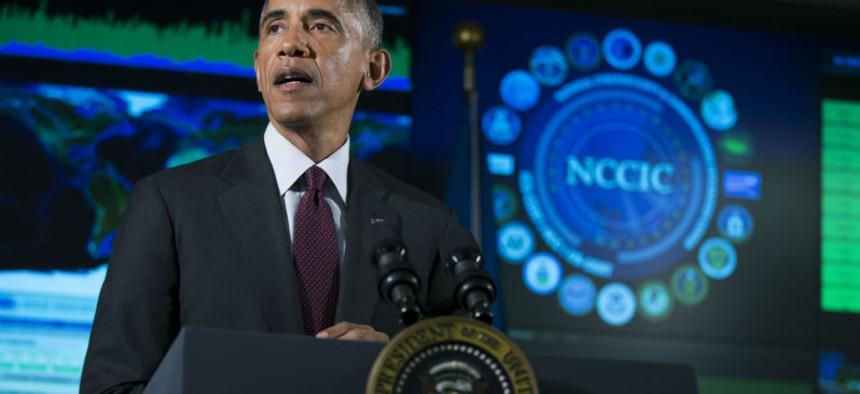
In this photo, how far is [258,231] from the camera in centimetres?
171

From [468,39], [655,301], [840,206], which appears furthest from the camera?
[840,206]

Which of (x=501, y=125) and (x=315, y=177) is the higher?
(x=501, y=125)

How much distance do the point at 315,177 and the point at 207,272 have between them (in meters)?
0.23

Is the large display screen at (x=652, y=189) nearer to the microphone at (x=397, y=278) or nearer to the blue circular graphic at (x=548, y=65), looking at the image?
the blue circular graphic at (x=548, y=65)

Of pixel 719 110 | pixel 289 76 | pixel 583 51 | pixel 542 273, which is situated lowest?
pixel 542 273

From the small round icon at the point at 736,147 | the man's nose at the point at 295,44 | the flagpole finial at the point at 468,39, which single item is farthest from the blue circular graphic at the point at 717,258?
the man's nose at the point at 295,44

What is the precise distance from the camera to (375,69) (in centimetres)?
201

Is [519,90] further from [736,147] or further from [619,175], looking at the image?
[736,147]

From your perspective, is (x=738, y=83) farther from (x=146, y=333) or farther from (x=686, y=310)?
(x=146, y=333)

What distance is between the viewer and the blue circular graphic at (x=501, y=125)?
5523mm

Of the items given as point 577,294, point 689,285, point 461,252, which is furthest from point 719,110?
point 461,252

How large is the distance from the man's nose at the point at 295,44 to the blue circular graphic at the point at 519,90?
3771 millimetres

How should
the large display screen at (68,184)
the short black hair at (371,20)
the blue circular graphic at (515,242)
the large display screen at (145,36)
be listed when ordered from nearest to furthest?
the short black hair at (371,20), the large display screen at (68,184), the large display screen at (145,36), the blue circular graphic at (515,242)

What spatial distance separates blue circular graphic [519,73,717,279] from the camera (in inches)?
218
